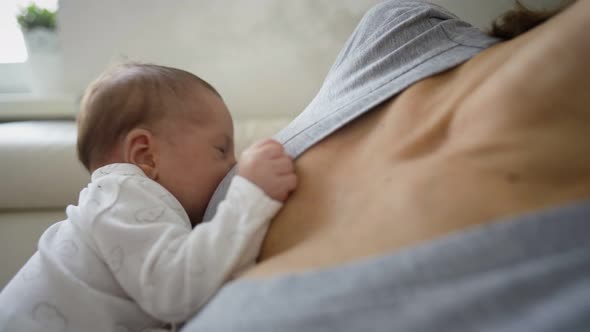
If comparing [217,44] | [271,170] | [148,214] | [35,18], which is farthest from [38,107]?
[271,170]

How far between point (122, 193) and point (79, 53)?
3.36 ft

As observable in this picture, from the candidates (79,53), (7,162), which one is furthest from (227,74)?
(7,162)

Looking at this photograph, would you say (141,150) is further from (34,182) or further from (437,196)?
(34,182)

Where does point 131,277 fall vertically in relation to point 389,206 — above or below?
below

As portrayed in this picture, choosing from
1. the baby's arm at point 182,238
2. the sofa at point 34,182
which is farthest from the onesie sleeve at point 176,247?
the sofa at point 34,182

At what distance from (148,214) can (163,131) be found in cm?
15

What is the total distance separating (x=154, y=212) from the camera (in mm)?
602

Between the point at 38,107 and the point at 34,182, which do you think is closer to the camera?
the point at 34,182

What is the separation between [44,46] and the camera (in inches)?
58.2

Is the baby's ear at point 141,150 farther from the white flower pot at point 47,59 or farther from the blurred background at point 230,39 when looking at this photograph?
the white flower pot at point 47,59

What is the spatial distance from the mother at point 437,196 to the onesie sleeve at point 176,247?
40 mm

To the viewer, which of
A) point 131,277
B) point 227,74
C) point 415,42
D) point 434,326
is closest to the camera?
point 434,326

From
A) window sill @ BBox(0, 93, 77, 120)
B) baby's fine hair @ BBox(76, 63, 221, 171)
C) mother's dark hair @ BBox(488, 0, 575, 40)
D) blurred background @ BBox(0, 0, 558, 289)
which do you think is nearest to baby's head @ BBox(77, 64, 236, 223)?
baby's fine hair @ BBox(76, 63, 221, 171)

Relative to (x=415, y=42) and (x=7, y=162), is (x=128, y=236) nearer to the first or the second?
(x=415, y=42)
